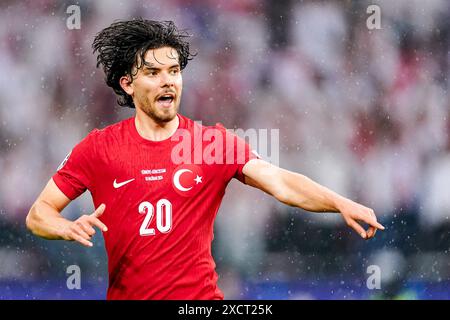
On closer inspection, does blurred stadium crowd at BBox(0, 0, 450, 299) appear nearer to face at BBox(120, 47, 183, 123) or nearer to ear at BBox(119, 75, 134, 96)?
ear at BBox(119, 75, 134, 96)

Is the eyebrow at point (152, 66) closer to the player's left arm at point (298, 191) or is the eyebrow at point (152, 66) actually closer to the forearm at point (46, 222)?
the player's left arm at point (298, 191)

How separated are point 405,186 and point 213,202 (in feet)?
12.9

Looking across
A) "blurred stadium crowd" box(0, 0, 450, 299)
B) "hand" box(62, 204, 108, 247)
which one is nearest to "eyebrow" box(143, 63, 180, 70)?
"hand" box(62, 204, 108, 247)

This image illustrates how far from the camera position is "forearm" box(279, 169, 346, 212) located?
4.86 meters

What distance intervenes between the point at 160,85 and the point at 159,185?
63 centimetres

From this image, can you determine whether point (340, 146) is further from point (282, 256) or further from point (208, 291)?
point (208, 291)

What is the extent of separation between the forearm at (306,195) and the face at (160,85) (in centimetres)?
83

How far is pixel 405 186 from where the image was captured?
8719mm

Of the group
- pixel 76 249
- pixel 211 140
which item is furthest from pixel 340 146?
pixel 211 140

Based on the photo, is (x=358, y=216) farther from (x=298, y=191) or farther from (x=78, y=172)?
(x=78, y=172)

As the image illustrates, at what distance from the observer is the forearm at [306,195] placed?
486cm

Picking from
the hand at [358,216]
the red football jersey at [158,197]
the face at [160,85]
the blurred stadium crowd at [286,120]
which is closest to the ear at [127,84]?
the face at [160,85]

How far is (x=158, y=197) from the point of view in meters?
5.21

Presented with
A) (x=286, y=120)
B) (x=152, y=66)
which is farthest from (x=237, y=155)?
(x=286, y=120)
